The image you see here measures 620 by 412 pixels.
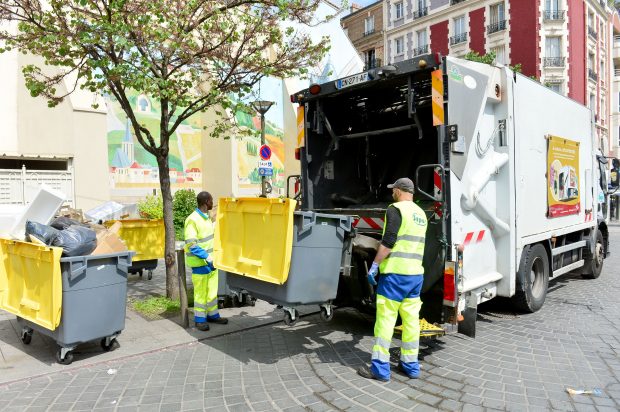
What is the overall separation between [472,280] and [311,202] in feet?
6.86

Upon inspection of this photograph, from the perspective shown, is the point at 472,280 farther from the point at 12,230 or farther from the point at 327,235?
the point at 12,230

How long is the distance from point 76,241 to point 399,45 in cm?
3409

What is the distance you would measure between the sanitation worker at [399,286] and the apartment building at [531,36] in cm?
2367

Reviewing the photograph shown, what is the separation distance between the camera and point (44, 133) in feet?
42.2

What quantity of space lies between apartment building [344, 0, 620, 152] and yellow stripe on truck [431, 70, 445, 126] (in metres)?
22.8

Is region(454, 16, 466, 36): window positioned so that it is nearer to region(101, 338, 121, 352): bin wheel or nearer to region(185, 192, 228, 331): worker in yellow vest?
region(185, 192, 228, 331): worker in yellow vest

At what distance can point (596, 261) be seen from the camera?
310 inches

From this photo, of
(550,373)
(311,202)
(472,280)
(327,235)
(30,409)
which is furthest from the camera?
(311,202)

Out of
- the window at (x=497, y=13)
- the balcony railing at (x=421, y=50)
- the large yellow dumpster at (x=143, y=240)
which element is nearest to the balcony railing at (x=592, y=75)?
the window at (x=497, y=13)

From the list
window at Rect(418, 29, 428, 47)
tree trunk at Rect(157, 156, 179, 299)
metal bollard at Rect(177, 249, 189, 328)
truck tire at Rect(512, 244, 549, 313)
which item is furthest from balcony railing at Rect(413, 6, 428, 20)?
metal bollard at Rect(177, 249, 189, 328)

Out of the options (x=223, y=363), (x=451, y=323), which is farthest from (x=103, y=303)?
(x=451, y=323)

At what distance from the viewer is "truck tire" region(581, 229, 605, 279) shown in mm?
7723

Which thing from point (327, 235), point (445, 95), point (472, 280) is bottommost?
point (472, 280)

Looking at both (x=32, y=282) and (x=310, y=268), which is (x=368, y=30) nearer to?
(x=310, y=268)
